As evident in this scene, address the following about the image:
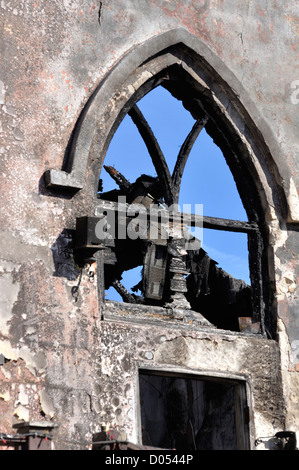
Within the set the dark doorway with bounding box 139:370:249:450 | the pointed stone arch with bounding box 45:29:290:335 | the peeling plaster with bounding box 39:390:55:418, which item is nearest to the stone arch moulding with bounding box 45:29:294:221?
the pointed stone arch with bounding box 45:29:290:335

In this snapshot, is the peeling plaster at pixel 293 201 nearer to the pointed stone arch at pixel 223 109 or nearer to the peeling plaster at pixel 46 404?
the pointed stone arch at pixel 223 109

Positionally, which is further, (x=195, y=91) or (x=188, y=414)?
(x=188, y=414)

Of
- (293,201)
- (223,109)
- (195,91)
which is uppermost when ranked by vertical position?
(195,91)

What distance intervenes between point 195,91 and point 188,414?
544cm

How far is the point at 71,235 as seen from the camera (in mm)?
7512

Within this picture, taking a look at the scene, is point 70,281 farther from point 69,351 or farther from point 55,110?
point 55,110

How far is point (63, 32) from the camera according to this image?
8.02m

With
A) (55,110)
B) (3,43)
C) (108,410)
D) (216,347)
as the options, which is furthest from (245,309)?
(3,43)

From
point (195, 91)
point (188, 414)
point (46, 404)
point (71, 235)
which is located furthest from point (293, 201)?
point (188, 414)

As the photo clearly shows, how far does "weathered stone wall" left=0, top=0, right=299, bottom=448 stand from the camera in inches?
278

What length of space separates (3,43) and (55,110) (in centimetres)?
74

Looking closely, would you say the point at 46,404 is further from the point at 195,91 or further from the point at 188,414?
the point at 188,414

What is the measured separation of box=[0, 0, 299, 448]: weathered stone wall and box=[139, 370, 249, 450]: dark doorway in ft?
6.93

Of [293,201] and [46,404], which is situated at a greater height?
[293,201]
